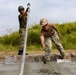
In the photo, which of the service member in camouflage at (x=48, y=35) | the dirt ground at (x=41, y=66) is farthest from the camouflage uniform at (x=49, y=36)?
the dirt ground at (x=41, y=66)

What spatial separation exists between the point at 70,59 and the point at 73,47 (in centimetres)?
302

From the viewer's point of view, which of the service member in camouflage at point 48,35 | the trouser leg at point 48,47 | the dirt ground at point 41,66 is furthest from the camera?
the trouser leg at point 48,47

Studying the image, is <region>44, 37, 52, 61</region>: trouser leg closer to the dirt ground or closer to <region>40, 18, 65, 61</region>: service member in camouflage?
<region>40, 18, 65, 61</region>: service member in camouflage

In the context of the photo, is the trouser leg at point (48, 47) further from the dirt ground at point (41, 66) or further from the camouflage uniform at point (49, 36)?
the dirt ground at point (41, 66)

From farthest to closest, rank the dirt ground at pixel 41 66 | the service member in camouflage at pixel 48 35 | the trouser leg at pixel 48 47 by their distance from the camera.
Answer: the trouser leg at pixel 48 47, the service member in camouflage at pixel 48 35, the dirt ground at pixel 41 66

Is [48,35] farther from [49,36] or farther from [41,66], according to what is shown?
[41,66]

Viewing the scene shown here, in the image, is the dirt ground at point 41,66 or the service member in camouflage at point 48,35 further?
the service member in camouflage at point 48,35

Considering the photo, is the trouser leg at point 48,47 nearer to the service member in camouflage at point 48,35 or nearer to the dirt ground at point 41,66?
the service member in camouflage at point 48,35

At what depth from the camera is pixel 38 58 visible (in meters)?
12.5

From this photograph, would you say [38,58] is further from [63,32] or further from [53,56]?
[63,32]

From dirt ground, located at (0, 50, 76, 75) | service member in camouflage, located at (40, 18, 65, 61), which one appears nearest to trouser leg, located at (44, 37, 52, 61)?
service member in camouflage, located at (40, 18, 65, 61)

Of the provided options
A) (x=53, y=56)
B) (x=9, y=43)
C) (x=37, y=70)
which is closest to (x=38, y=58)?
(x=53, y=56)

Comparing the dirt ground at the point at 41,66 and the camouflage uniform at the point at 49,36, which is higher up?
the camouflage uniform at the point at 49,36

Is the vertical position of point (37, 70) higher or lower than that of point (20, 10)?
lower
